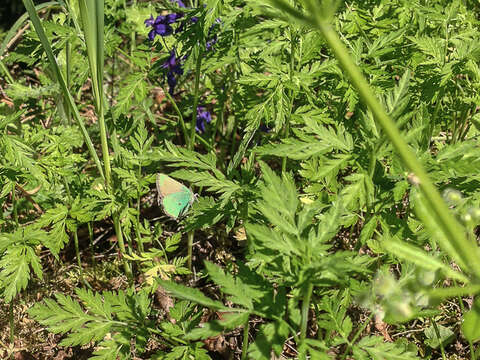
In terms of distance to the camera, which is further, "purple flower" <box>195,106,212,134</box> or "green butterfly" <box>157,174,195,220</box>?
"purple flower" <box>195,106,212,134</box>

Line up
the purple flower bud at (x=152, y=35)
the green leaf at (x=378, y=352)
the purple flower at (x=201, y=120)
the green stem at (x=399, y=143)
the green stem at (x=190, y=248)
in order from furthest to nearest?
the purple flower at (x=201, y=120), the purple flower bud at (x=152, y=35), the green stem at (x=190, y=248), the green leaf at (x=378, y=352), the green stem at (x=399, y=143)

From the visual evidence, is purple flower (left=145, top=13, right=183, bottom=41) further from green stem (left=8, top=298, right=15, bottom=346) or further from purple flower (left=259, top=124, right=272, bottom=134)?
green stem (left=8, top=298, right=15, bottom=346)

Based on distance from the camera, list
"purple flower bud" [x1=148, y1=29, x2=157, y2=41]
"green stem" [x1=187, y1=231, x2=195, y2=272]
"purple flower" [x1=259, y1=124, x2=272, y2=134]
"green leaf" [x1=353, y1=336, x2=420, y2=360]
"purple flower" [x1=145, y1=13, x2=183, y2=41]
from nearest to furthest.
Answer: "green leaf" [x1=353, y1=336, x2=420, y2=360]
"green stem" [x1=187, y1=231, x2=195, y2=272]
"purple flower" [x1=145, y1=13, x2=183, y2=41]
"purple flower bud" [x1=148, y1=29, x2=157, y2=41]
"purple flower" [x1=259, y1=124, x2=272, y2=134]

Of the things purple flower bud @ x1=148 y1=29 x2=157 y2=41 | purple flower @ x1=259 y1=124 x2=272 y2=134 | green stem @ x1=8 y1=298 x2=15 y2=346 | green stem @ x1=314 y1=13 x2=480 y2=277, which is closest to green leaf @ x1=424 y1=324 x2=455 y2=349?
purple flower @ x1=259 y1=124 x2=272 y2=134

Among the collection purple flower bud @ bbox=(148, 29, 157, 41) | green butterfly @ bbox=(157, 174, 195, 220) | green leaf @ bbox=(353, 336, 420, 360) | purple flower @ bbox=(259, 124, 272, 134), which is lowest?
green leaf @ bbox=(353, 336, 420, 360)

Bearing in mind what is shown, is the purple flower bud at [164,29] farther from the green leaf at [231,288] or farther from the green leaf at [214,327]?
the green leaf at [214,327]

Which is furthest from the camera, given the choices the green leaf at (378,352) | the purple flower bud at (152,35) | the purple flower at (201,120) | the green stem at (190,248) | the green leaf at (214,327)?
the purple flower at (201,120)

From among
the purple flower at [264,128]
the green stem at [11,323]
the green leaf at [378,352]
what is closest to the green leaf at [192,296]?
the green leaf at [378,352]

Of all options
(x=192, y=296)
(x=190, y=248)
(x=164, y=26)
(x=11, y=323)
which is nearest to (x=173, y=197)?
(x=190, y=248)
